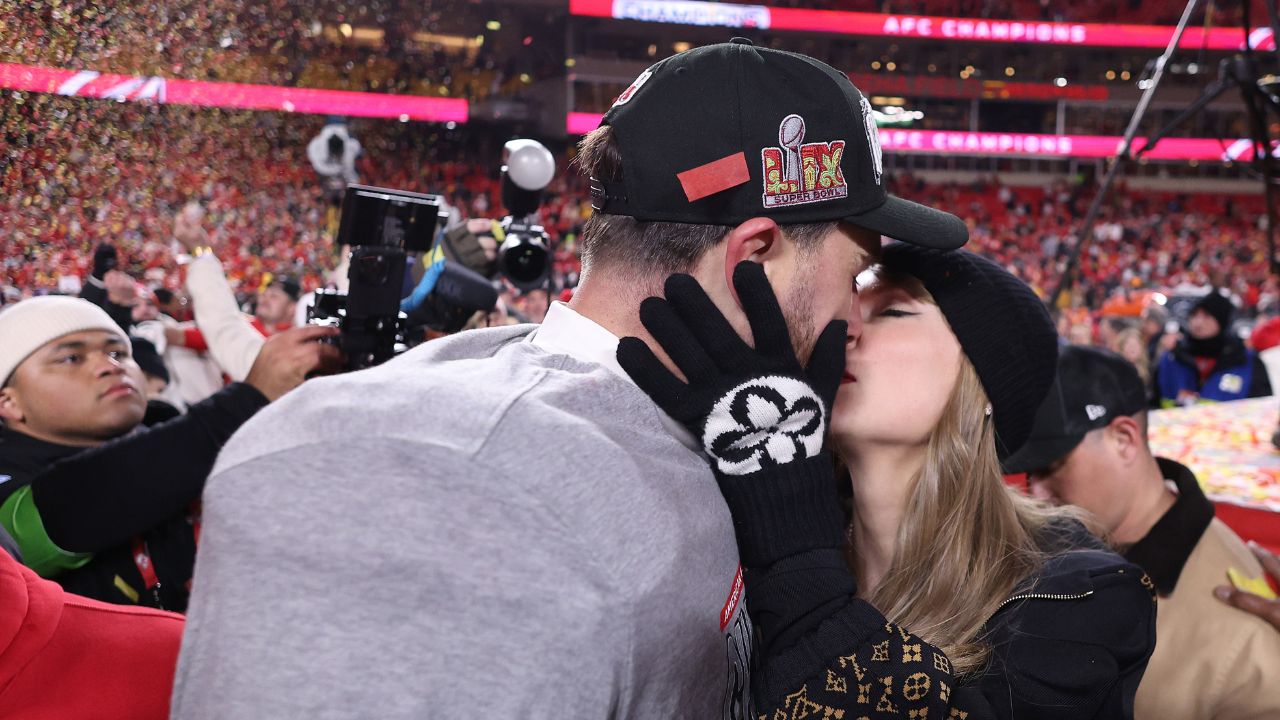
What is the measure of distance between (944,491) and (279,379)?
4.07 feet

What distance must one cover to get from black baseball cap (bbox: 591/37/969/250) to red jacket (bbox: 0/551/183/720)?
740 mm

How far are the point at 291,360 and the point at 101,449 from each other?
1.25 ft

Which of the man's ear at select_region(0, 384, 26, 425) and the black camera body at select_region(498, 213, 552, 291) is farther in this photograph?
the black camera body at select_region(498, 213, 552, 291)

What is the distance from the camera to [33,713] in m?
0.95

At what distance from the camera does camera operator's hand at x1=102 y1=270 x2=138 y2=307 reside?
2.48 m

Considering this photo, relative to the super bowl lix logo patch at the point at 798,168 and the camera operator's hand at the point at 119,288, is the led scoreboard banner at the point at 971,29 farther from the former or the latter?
the super bowl lix logo patch at the point at 798,168

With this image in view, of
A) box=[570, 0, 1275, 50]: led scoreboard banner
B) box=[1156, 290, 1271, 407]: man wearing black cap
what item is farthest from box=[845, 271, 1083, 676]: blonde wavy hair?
box=[570, 0, 1275, 50]: led scoreboard banner

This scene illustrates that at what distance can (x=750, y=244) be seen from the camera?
955 millimetres

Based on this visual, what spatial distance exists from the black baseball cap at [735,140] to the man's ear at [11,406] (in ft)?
5.48

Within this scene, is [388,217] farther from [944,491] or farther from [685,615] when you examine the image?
[685,615]

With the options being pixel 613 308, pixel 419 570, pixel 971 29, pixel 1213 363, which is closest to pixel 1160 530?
pixel 613 308

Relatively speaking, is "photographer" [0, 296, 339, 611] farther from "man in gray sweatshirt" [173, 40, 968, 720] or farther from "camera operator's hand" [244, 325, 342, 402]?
"man in gray sweatshirt" [173, 40, 968, 720]

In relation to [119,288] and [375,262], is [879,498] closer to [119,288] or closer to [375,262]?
[375,262]

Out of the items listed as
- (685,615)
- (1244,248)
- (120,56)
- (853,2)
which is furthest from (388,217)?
(1244,248)
